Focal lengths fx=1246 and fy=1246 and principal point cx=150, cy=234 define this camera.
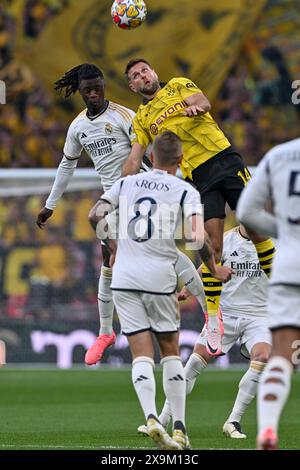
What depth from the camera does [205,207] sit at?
39.1ft

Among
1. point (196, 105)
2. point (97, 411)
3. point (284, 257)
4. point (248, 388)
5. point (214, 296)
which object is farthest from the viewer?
point (97, 411)

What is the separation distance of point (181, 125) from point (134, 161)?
0.62 meters

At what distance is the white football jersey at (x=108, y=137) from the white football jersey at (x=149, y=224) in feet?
9.94

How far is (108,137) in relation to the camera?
12.4 m

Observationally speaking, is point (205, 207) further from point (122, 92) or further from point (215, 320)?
point (122, 92)

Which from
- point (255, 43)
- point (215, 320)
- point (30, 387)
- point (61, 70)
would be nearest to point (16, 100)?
point (61, 70)

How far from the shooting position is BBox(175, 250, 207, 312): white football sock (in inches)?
456

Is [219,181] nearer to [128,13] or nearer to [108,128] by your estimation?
[108,128]

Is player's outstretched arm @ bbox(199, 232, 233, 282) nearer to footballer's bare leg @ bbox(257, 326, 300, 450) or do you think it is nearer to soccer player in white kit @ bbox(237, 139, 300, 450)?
soccer player in white kit @ bbox(237, 139, 300, 450)

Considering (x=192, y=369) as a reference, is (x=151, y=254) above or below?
above

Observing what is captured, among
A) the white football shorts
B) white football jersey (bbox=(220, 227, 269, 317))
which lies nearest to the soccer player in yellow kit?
white football jersey (bbox=(220, 227, 269, 317))

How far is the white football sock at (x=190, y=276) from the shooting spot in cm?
1159

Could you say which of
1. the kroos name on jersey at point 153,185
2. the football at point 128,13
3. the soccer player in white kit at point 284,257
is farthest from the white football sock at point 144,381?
the football at point 128,13

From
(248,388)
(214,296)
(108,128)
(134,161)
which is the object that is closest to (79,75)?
(108,128)
